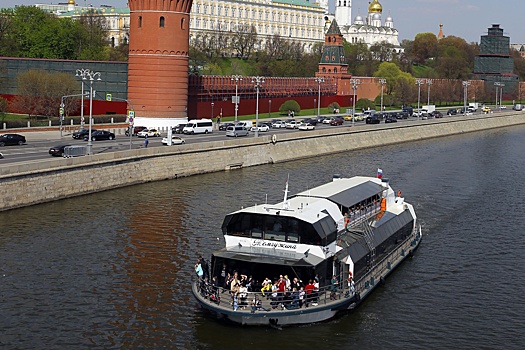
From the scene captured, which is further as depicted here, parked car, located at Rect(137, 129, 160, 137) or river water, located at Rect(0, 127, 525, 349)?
parked car, located at Rect(137, 129, 160, 137)

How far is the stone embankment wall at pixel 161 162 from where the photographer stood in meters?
42.2

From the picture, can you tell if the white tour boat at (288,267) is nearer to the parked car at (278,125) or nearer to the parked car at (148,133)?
the parked car at (148,133)

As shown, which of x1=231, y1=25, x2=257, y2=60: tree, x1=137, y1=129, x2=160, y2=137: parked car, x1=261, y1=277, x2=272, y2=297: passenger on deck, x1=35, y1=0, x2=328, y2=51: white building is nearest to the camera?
x1=261, y1=277, x2=272, y2=297: passenger on deck

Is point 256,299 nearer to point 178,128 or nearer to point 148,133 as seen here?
point 148,133

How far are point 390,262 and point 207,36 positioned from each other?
124769 mm

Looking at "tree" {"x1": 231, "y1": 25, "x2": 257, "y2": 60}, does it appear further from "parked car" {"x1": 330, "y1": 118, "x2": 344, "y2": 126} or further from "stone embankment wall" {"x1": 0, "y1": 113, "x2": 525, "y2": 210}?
"stone embankment wall" {"x1": 0, "y1": 113, "x2": 525, "y2": 210}

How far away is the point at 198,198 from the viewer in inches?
1853

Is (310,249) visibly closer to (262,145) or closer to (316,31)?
(262,145)

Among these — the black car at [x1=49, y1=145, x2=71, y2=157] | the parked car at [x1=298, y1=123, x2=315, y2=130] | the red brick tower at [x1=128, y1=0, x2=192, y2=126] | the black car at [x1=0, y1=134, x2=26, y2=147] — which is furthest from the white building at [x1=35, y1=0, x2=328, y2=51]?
the black car at [x1=49, y1=145, x2=71, y2=157]

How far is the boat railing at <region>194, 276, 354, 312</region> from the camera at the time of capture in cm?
2512

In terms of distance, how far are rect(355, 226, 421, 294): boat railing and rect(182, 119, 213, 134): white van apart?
35484 millimetres

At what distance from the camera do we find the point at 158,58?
73.5 m

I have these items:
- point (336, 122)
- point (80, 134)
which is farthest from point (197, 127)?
point (336, 122)

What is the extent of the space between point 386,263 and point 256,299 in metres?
8.54
